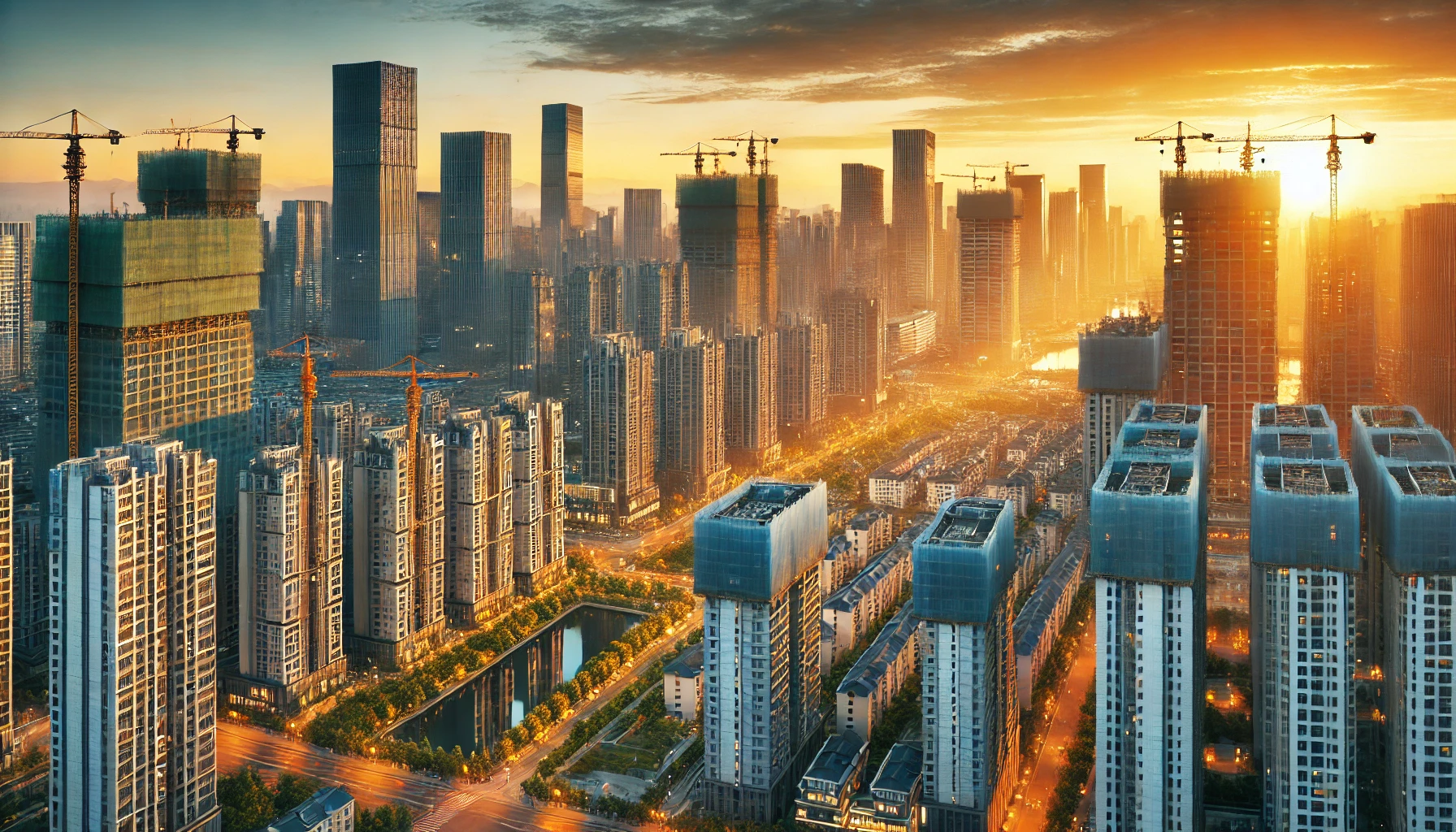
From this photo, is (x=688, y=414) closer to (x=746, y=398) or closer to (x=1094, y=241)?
(x=746, y=398)

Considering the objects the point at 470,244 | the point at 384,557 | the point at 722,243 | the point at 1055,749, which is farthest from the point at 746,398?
the point at 1055,749

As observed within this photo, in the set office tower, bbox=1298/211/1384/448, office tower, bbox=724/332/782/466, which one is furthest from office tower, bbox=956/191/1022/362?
office tower, bbox=1298/211/1384/448

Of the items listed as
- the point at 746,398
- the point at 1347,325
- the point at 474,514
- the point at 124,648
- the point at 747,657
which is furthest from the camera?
the point at 746,398

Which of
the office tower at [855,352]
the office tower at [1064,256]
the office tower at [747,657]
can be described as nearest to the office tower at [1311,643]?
the office tower at [747,657]

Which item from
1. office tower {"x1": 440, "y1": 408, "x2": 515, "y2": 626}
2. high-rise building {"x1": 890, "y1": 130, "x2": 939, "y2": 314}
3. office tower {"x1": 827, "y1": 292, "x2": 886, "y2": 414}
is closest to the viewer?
office tower {"x1": 440, "y1": 408, "x2": 515, "y2": 626}

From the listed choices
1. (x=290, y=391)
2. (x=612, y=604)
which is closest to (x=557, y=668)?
(x=612, y=604)

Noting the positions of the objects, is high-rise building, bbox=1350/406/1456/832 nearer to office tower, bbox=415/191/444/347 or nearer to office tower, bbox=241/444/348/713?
office tower, bbox=241/444/348/713

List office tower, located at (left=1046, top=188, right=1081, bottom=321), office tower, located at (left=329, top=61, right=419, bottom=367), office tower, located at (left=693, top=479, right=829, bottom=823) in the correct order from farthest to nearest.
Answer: office tower, located at (left=1046, top=188, right=1081, bottom=321) → office tower, located at (left=329, top=61, right=419, bottom=367) → office tower, located at (left=693, top=479, right=829, bottom=823)
